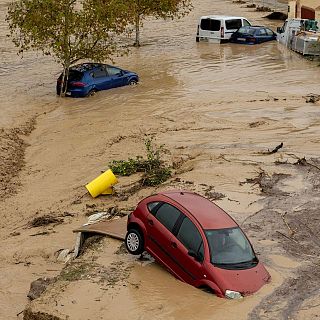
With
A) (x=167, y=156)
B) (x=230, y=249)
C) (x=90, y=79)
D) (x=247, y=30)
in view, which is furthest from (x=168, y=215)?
(x=247, y=30)

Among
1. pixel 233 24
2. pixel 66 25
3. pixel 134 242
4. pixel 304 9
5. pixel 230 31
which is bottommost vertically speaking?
pixel 134 242

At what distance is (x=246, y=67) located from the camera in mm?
30500

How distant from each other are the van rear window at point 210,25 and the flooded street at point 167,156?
2501 millimetres

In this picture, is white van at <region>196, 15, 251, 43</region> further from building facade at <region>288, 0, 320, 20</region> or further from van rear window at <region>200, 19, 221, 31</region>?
building facade at <region>288, 0, 320, 20</region>

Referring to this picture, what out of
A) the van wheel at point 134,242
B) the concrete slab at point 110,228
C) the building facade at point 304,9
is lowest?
the concrete slab at point 110,228

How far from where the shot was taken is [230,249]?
35.4ft

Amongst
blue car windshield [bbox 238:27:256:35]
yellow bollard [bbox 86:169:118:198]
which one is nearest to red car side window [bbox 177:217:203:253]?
yellow bollard [bbox 86:169:118:198]

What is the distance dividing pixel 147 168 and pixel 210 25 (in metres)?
21.5

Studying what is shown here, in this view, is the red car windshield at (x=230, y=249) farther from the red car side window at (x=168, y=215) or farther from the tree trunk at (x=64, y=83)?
the tree trunk at (x=64, y=83)

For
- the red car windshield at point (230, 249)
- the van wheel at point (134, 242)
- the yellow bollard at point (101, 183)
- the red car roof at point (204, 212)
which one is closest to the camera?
the red car windshield at point (230, 249)

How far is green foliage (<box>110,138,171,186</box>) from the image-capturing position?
16312 millimetres

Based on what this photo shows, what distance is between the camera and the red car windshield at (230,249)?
10578 millimetres

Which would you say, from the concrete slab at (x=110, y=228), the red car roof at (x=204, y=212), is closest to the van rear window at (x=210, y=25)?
the concrete slab at (x=110, y=228)

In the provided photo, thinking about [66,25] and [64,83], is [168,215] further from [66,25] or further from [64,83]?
[66,25]
